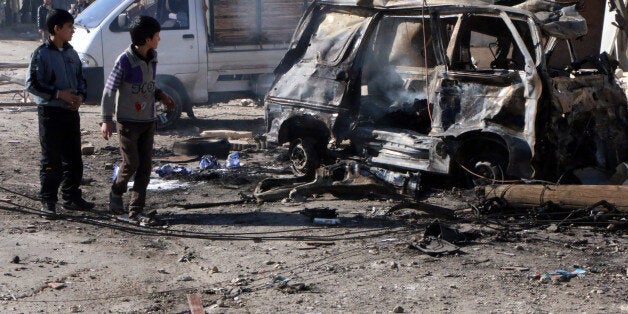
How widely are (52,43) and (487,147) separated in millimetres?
4142

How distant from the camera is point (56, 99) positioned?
765 cm

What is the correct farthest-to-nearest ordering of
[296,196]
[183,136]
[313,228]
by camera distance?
1. [183,136]
2. [296,196]
3. [313,228]

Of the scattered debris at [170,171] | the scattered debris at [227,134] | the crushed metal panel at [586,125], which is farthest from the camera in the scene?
the scattered debris at [227,134]

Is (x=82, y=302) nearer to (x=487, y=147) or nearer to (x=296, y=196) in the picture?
(x=296, y=196)

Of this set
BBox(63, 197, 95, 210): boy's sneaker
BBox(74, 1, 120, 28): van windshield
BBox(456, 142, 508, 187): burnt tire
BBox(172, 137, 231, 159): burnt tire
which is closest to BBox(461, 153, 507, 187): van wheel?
BBox(456, 142, 508, 187): burnt tire

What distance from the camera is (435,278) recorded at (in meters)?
6.16

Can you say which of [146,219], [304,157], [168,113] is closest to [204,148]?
[304,157]

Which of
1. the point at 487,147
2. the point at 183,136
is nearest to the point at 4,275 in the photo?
the point at 487,147

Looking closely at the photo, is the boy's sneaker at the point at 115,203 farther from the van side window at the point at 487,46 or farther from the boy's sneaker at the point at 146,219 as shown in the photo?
the van side window at the point at 487,46

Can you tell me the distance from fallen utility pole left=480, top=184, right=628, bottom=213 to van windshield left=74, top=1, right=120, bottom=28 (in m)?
7.20

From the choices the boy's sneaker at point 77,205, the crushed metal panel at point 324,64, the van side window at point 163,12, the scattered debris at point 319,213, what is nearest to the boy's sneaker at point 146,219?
the boy's sneaker at point 77,205

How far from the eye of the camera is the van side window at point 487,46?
29.2 ft

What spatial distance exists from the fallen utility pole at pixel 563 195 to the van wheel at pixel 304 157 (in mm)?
2159

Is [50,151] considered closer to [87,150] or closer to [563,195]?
[87,150]
